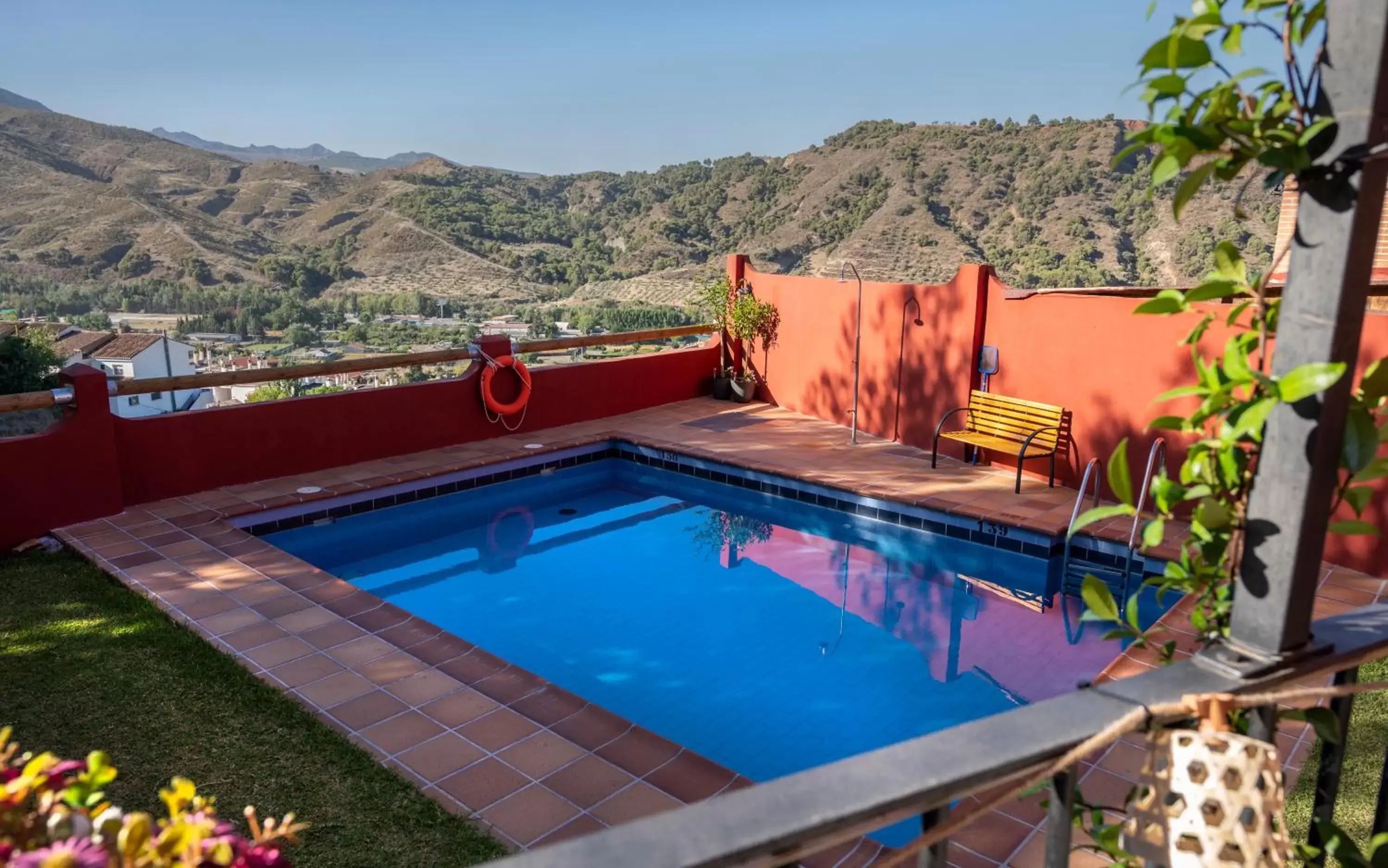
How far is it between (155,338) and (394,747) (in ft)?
32.3

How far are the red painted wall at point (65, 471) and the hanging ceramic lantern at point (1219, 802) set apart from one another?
622 cm

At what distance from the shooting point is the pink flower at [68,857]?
0.54 metres

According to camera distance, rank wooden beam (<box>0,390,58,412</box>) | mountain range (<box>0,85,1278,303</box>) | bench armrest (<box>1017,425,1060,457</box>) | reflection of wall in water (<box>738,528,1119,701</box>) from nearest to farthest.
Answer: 1. reflection of wall in water (<box>738,528,1119,701</box>)
2. wooden beam (<box>0,390,58,412</box>)
3. bench armrest (<box>1017,425,1060,457</box>)
4. mountain range (<box>0,85,1278,303</box>)

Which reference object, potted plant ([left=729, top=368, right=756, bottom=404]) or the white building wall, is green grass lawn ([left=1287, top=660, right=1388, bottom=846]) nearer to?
the white building wall

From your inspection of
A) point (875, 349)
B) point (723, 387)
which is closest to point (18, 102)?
point (723, 387)

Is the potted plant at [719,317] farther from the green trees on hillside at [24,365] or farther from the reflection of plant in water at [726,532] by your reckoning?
the green trees on hillside at [24,365]

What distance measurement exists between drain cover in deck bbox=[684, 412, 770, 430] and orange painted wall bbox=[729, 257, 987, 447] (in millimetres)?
545

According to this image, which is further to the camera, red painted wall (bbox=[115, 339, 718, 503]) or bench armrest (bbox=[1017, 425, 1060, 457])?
bench armrest (bbox=[1017, 425, 1060, 457])

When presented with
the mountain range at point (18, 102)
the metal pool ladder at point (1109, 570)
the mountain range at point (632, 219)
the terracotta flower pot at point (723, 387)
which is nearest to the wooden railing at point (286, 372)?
the terracotta flower pot at point (723, 387)

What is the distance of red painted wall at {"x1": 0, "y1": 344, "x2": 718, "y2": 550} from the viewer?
17.6 ft

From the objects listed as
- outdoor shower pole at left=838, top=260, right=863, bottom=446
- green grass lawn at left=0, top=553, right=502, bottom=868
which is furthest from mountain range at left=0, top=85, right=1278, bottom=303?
green grass lawn at left=0, top=553, right=502, bottom=868

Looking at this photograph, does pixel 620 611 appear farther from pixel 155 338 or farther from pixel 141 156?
pixel 141 156

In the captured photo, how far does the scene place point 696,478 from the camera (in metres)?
7.58

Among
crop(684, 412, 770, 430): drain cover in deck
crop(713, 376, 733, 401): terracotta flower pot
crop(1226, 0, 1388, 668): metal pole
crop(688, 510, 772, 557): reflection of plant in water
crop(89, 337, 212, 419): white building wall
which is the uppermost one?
crop(1226, 0, 1388, 668): metal pole
